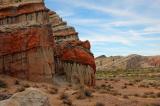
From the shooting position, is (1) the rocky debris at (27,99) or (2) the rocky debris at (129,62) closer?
(1) the rocky debris at (27,99)

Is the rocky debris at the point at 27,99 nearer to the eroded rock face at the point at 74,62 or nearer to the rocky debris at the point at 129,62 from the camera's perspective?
the eroded rock face at the point at 74,62

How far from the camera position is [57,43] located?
46906mm

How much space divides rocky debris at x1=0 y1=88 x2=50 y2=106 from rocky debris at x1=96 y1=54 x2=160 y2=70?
442 ft

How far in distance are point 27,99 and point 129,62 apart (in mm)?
147222

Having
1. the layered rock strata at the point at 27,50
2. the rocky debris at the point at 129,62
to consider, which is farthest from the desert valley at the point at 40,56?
the rocky debris at the point at 129,62

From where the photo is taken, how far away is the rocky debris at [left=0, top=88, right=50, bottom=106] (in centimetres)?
1735

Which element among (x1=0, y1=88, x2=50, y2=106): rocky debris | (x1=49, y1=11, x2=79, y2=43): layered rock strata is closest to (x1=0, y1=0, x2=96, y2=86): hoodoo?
(x1=49, y1=11, x2=79, y2=43): layered rock strata

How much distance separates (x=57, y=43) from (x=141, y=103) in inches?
680

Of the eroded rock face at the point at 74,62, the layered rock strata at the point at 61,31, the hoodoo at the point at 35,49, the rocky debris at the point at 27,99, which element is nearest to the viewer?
the rocky debris at the point at 27,99

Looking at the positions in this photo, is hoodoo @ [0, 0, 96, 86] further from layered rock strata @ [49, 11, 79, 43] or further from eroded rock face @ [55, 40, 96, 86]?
layered rock strata @ [49, 11, 79, 43]

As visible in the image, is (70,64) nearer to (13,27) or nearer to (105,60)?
(13,27)

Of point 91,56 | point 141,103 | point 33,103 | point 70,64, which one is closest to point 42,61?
point 70,64

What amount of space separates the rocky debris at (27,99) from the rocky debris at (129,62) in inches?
5304

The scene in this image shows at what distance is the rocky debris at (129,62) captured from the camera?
15838 centimetres
